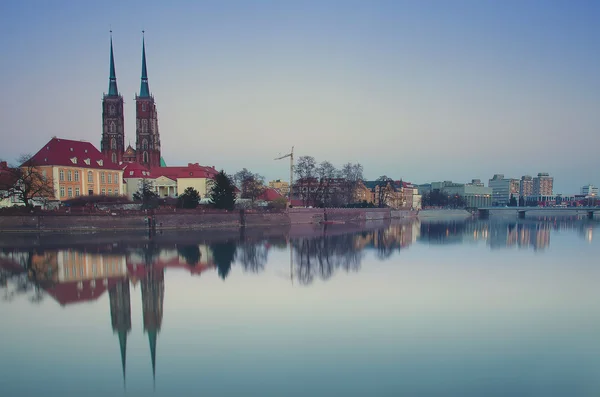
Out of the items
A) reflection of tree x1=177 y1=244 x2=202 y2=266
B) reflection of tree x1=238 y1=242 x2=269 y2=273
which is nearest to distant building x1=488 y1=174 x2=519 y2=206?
reflection of tree x1=238 y1=242 x2=269 y2=273

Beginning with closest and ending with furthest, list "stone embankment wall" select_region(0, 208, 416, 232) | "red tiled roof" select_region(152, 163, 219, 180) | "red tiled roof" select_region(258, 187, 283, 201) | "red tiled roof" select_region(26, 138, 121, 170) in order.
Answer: "stone embankment wall" select_region(0, 208, 416, 232), "red tiled roof" select_region(26, 138, 121, 170), "red tiled roof" select_region(152, 163, 219, 180), "red tiled roof" select_region(258, 187, 283, 201)

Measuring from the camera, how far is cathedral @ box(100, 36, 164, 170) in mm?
56375

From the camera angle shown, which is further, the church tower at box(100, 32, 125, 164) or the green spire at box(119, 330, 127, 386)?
the church tower at box(100, 32, 125, 164)

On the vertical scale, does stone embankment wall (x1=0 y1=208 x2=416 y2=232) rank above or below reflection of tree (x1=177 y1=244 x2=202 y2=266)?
above

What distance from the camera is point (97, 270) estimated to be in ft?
59.0

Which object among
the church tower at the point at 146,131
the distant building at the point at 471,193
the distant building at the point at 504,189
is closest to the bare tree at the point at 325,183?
the church tower at the point at 146,131

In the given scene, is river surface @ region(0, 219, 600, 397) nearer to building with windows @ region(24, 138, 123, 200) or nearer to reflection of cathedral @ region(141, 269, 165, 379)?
reflection of cathedral @ region(141, 269, 165, 379)

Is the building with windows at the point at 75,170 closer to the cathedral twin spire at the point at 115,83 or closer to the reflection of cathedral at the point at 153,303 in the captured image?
the cathedral twin spire at the point at 115,83

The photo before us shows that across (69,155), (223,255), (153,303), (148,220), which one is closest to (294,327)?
(153,303)

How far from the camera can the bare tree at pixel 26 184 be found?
3331cm

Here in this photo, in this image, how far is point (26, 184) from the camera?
3338cm

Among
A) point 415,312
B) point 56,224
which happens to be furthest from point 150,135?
point 415,312

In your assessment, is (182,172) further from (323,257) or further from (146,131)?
(323,257)

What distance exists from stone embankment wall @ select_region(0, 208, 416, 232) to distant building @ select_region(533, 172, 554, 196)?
169m
